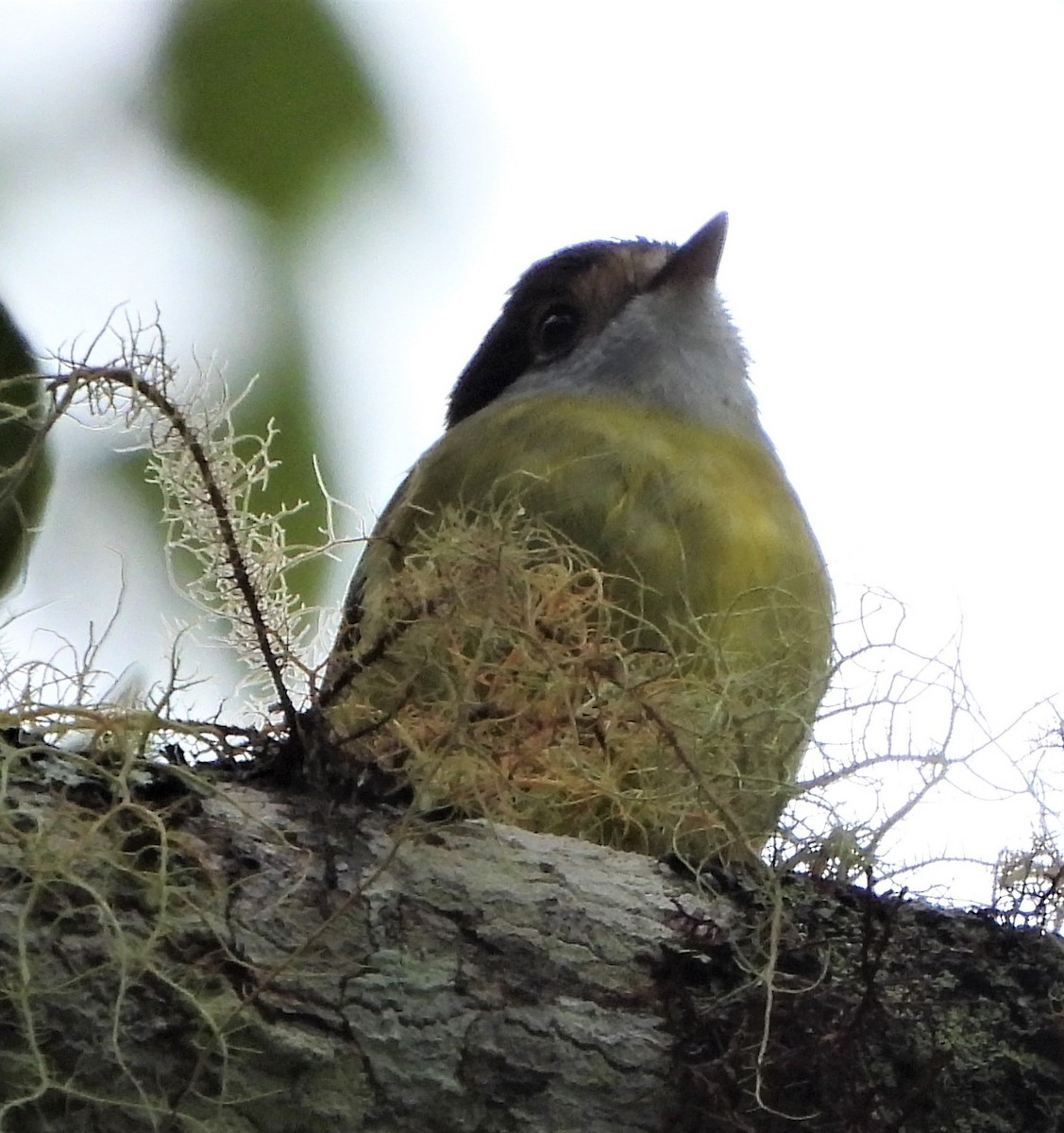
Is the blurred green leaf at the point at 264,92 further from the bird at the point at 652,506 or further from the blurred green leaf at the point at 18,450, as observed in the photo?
the bird at the point at 652,506

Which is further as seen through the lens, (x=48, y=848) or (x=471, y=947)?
(x=471, y=947)

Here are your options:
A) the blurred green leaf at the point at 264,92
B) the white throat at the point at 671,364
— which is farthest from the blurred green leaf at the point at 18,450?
the white throat at the point at 671,364

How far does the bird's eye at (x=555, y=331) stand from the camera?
10.5 feet

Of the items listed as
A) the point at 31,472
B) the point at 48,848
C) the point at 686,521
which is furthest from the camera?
the point at 686,521

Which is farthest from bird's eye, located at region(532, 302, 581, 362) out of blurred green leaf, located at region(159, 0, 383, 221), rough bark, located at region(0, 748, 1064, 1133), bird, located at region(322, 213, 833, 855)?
rough bark, located at region(0, 748, 1064, 1133)

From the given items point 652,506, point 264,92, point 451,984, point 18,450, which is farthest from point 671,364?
point 451,984

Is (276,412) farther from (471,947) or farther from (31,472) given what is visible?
(471,947)

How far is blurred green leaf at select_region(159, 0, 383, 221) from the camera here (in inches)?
72.7

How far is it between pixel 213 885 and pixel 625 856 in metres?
0.42

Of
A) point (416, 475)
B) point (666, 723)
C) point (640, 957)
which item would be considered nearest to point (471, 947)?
point (640, 957)

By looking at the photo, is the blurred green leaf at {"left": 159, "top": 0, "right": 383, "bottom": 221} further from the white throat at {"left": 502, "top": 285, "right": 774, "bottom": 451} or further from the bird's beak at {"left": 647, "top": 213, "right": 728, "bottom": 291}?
→ the bird's beak at {"left": 647, "top": 213, "right": 728, "bottom": 291}

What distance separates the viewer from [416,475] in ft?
9.06

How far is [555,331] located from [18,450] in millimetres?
1567

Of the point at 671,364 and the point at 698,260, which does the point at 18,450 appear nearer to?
the point at 671,364
